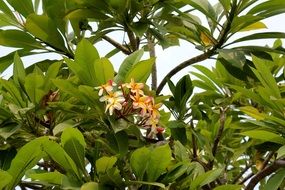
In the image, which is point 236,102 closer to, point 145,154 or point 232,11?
point 232,11

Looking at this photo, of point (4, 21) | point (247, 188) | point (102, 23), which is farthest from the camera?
point (4, 21)

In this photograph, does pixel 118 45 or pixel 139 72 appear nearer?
pixel 139 72

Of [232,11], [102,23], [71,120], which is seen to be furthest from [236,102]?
[71,120]

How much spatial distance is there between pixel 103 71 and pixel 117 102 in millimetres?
90

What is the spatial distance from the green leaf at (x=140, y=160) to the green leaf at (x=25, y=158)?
0.21 m

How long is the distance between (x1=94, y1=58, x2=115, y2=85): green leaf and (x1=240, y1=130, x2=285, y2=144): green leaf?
357mm

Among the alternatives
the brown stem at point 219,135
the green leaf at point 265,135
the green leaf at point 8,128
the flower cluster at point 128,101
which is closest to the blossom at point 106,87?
the flower cluster at point 128,101

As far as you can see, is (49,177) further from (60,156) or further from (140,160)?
(140,160)

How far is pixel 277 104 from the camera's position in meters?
1.36

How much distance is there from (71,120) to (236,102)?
0.74 metres

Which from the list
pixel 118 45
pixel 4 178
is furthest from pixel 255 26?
pixel 4 178

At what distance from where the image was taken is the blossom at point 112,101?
48.4 inches

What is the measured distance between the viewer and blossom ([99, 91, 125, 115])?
48.4 inches

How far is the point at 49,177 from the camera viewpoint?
3.84 ft
